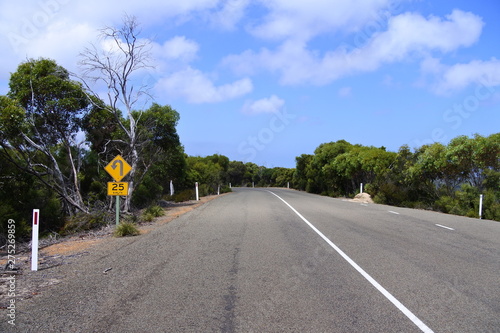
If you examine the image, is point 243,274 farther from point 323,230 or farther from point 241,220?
point 241,220

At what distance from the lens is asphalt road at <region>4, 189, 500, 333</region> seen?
506 cm

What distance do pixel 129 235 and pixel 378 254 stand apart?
8.04 m

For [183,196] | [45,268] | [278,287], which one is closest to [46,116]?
[45,268]

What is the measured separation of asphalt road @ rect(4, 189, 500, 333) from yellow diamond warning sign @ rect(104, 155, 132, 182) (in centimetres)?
366

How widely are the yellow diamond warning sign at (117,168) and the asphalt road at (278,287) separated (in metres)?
3.66

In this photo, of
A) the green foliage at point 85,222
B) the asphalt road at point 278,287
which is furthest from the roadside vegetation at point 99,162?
the asphalt road at point 278,287

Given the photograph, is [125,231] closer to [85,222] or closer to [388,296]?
[85,222]

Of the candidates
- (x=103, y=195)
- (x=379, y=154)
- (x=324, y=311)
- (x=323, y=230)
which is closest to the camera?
(x=324, y=311)

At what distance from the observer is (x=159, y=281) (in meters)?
6.97

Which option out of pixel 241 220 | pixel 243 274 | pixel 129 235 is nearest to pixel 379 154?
pixel 241 220

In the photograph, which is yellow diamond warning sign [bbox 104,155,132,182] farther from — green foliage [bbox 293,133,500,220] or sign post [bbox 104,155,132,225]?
green foliage [bbox 293,133,500,220]

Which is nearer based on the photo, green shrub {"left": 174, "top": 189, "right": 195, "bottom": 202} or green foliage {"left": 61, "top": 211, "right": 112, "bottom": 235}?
green foliage {"left": 61, "top": 211, "right": 112, "bottom": 235}

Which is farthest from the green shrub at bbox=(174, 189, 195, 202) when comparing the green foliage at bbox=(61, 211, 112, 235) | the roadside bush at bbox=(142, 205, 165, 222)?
the green foliage at bbox=(61, 211, 112, 235)

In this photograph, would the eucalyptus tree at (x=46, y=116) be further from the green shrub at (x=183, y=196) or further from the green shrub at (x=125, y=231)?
the green shrub at (x=183, y=196)
